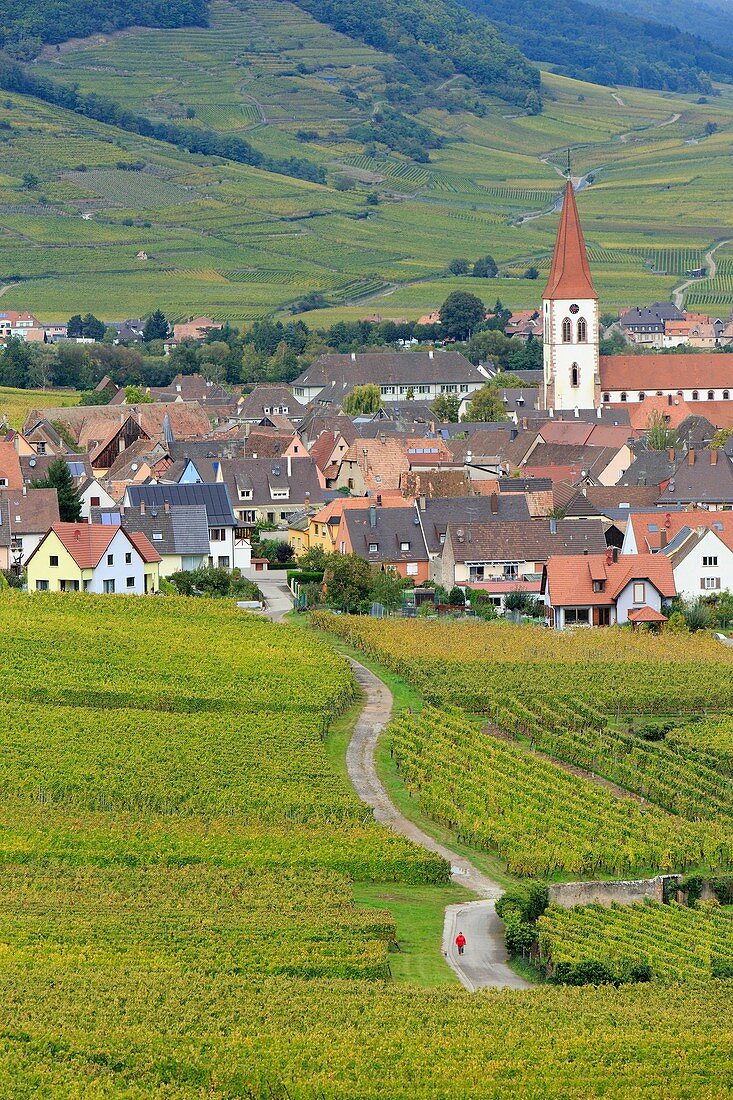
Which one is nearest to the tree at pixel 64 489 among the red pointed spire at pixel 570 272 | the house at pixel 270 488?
the house at pixel 270 488

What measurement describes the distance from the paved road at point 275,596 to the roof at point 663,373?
54218mm

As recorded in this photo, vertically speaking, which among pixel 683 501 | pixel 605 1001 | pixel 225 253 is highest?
pixel 225 253

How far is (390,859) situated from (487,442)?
63956mm

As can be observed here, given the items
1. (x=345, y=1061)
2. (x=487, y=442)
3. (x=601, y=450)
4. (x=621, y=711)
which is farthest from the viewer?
(x=487, y=442)

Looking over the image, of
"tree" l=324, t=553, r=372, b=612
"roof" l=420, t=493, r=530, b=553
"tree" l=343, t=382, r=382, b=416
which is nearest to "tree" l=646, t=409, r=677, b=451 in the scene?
"tree" l=343, t=382, r=382, b=416

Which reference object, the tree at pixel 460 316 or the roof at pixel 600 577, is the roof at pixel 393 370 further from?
the roof at pixel 600 577

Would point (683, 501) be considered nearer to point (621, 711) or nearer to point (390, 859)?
point (621, 711)

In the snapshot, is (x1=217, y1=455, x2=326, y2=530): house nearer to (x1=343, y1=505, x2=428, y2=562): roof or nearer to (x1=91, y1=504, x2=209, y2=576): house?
(x1=91, y1=504, x2=209, y2=576): house

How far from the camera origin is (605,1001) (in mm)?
27656

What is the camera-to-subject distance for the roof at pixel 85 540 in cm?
6256

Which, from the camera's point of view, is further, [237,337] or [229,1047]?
[237,337]

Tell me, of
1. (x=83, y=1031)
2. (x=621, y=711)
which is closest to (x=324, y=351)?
(x=621, y=711)

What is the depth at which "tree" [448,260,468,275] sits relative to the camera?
197750mm

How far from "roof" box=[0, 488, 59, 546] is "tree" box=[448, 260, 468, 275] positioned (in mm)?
131215
